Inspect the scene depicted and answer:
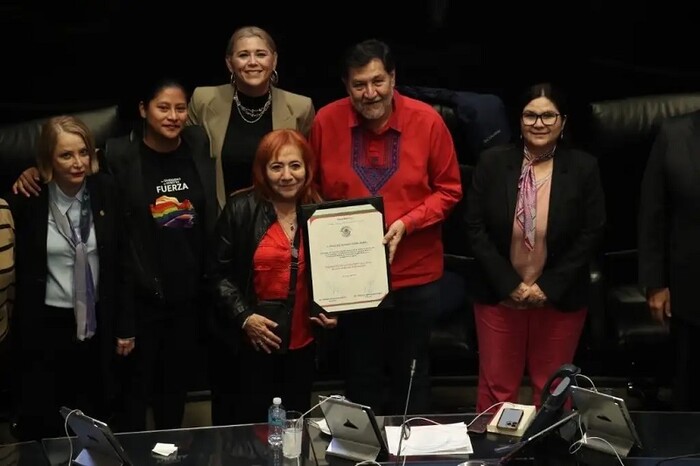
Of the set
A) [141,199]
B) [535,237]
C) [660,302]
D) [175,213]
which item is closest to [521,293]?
[535,237]

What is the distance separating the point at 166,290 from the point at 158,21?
5.76ft

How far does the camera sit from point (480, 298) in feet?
14.8

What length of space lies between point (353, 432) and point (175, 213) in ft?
4.30

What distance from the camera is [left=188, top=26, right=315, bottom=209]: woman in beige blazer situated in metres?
4.48

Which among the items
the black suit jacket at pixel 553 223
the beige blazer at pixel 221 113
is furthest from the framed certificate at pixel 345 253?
the beige blazer at pixel 221 113

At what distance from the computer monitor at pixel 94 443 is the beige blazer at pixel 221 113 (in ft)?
4.51

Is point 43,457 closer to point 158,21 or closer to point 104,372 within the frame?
point 104,372

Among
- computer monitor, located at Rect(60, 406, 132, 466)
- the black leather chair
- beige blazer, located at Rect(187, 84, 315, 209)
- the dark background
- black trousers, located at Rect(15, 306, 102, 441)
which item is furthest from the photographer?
the dark background

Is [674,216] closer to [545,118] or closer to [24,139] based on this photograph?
[545,118]

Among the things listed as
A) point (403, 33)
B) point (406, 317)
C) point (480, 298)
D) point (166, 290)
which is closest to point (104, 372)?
point (166, 290)

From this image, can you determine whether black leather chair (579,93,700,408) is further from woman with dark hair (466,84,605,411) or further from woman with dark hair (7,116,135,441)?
woman with dark hair (7,116,135,441)

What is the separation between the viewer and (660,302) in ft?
14.3

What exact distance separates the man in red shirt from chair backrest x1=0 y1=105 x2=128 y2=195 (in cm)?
115

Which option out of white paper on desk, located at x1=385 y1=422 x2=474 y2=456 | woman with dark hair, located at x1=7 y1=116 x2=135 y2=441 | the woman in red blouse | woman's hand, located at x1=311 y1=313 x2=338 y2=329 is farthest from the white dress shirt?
white paper on desk, located at x1=385 y1=422 x2=474 y2=456
